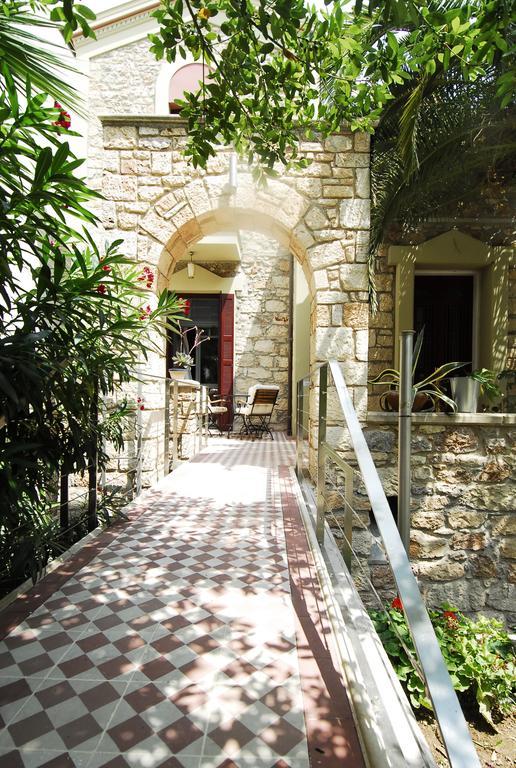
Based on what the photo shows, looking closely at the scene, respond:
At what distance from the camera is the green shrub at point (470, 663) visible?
2.96 m

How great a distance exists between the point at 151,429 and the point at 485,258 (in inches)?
199

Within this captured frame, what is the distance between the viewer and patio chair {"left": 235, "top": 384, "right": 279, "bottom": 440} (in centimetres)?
752

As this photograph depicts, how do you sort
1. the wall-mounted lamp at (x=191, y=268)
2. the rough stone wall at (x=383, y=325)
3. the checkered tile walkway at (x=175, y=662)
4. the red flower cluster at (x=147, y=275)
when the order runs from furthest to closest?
1. the wall-mounted lamp at (x=191, y=268)
2. the rough stone wall at (x=383, y=325)
3. the red flower cluster at (x=147, y=275)
4. the checkered tile walkway at (x=175, y=662)

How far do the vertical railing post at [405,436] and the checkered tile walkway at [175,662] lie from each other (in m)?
1.40

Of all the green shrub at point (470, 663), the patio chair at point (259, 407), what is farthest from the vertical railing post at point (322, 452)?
the patio chair at point (259, 407)

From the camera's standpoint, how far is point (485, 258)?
591cm

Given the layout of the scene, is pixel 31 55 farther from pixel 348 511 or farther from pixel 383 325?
pixel 383 325

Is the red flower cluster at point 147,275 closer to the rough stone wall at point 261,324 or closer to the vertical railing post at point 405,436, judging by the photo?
the vertical railing post at point 405,436

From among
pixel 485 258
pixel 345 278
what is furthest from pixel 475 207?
pixel 345 278

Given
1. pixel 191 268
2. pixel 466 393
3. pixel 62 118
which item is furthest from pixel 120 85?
pixel 466 393

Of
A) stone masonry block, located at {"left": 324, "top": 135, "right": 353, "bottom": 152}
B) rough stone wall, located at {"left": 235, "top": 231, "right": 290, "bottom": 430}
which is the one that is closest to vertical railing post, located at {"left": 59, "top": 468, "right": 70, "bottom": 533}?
stone masonry block, located at {"left": 324, "top": 135, "right": 353, "bottom": 152}

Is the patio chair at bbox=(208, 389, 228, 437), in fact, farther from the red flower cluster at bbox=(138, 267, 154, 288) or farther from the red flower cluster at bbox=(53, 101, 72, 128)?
the red flower cluster at bbox=(53, 101, 72, 128)

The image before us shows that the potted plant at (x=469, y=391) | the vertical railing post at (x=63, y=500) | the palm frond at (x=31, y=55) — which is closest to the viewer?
the palm frond at (x=31, y=55)

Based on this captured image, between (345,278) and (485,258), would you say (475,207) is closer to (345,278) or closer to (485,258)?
(485,258)
